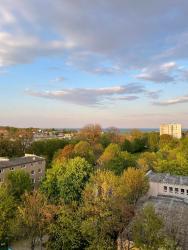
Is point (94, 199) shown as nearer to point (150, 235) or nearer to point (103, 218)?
point (103, 218)

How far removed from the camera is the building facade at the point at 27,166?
5772 centimetres

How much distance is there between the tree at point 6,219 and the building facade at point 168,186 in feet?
80.9

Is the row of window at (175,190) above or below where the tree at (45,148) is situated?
below

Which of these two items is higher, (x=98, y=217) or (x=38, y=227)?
(x=98, y=217)

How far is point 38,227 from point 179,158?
4398 cm

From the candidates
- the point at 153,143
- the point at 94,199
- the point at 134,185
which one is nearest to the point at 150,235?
the point at 94,199

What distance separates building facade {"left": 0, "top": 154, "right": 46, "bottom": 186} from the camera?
189ft

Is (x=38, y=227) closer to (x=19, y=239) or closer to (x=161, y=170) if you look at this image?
(x=19, y=239)

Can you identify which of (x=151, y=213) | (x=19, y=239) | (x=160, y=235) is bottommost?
(x=19, y=239)

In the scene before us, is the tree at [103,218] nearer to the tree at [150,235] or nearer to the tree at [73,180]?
the tree at [150,235]

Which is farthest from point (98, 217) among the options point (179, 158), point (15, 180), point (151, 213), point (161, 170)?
point (179, 158)

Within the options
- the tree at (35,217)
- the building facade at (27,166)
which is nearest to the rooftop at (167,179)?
the tree at (35,217)

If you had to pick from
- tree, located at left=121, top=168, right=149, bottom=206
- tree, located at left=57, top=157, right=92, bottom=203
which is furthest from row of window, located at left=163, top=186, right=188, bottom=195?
tree, located at left=57, top=157, right=92, bottom=203

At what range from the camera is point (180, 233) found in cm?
3006
